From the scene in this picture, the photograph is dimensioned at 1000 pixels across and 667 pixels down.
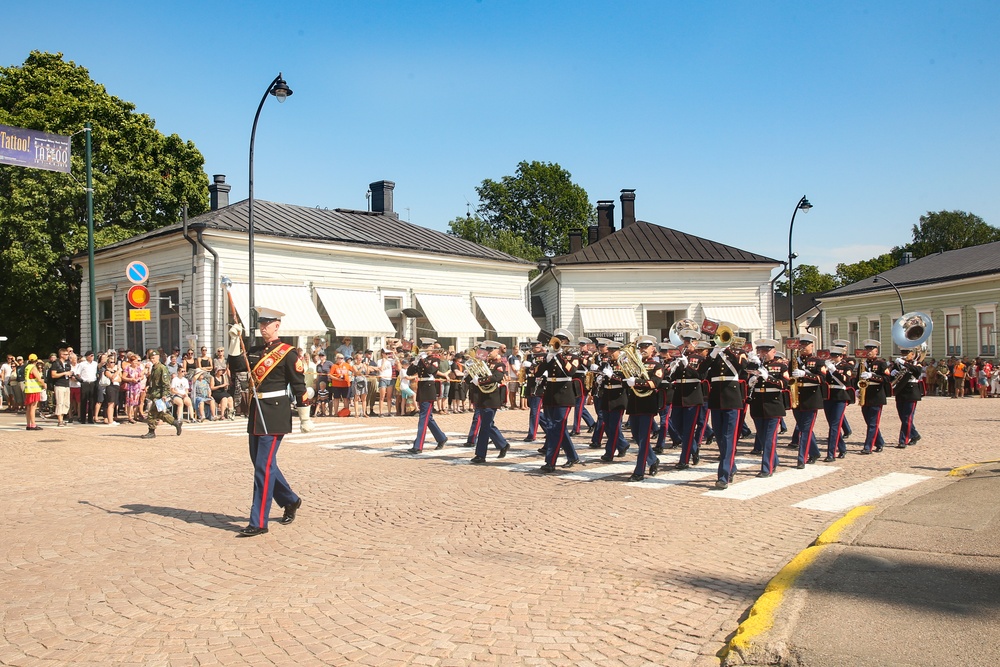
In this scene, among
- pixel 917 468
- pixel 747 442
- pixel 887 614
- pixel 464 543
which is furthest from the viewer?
pixel 747 442

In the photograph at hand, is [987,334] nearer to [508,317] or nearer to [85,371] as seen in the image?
[508,317]

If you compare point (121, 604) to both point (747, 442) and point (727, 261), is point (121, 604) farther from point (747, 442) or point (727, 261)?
point (727, 261)

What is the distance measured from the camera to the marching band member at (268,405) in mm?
7801

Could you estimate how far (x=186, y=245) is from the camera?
27.4 meters

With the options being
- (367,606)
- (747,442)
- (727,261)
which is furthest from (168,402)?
(727,261)

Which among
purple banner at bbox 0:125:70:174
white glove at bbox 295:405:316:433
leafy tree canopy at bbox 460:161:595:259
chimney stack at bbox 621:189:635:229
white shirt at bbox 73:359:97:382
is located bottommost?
white glove at bbox 295:405:316:433

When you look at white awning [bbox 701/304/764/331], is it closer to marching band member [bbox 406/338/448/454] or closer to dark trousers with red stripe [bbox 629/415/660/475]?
marching band member [bbox 406/338/448/454]

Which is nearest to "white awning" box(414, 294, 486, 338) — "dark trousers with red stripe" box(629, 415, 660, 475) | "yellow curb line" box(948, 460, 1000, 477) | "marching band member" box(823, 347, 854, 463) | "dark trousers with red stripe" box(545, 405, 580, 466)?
"marching band member" box(823, 347, 854, 463)

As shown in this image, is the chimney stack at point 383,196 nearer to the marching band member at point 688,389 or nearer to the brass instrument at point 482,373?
the brass instrument at point 482,373

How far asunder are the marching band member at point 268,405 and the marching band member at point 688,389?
5247mm

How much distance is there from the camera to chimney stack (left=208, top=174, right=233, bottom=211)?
3375 cm

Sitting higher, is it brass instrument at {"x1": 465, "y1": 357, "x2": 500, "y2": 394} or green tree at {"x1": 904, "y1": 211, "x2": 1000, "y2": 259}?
green tree at {"x1": 904, "y1": 211, "x2": 1000, "y2": 259}

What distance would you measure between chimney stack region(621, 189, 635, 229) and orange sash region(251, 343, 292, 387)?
126 ft

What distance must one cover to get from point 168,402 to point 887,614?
584 inches
